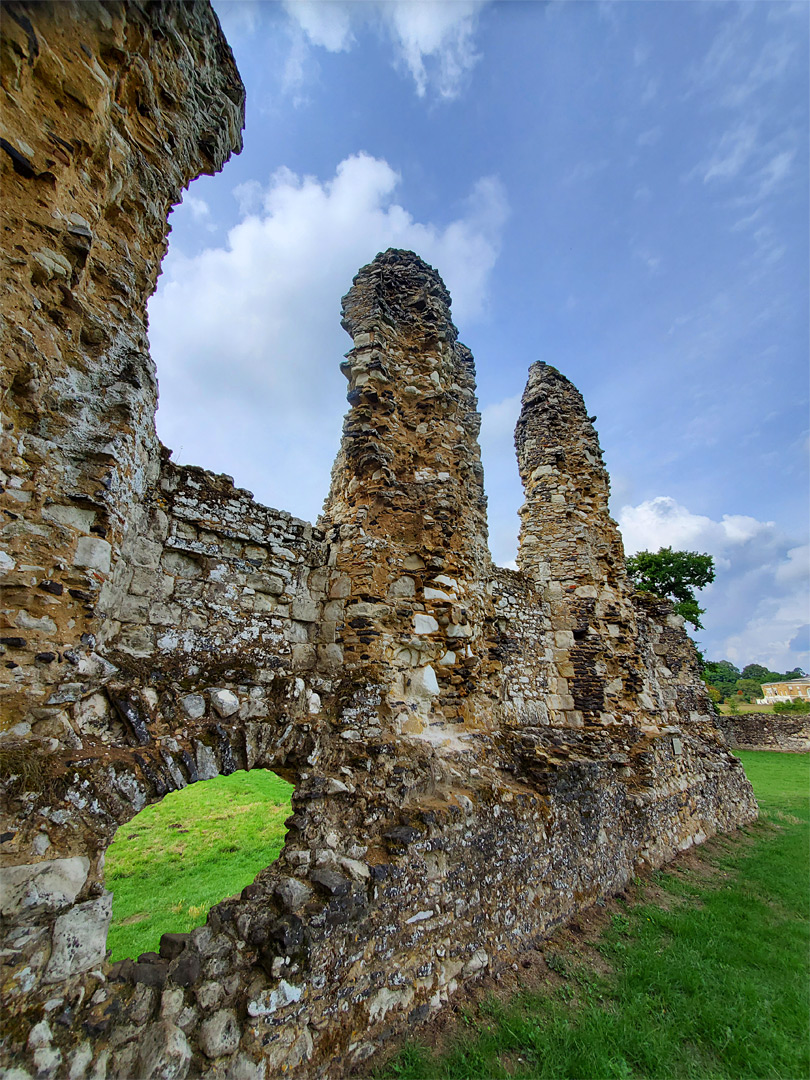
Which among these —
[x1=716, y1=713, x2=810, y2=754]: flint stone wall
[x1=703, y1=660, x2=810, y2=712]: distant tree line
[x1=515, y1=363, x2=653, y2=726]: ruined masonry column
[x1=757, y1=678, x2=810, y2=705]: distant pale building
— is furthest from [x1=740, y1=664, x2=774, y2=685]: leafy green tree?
[x1=515, y1=363, x2=653, y2=726]: ruined masonry column

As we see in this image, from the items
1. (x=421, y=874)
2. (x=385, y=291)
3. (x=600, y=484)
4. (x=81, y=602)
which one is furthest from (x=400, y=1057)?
(x=600, y=484)

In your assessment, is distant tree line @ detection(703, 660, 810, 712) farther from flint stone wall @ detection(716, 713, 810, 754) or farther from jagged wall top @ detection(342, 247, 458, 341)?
jagged wall top @ detection(342, 247, 458, 341)

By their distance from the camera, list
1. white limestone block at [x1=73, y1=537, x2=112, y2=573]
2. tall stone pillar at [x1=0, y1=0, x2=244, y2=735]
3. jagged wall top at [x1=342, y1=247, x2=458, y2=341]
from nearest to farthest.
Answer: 1. tall stone pillar at [x1=0, y1=0, x2=244, y2=735]
2. white limestone block at [x1=73, y1=537, x2=112, y2=573]
3. jagged wall top at [x1=342, y1=247, x2=458, y2=341]

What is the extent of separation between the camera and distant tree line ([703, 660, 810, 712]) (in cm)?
2572

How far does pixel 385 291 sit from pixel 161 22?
3.39m

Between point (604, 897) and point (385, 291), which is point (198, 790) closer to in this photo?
point (604, 897)

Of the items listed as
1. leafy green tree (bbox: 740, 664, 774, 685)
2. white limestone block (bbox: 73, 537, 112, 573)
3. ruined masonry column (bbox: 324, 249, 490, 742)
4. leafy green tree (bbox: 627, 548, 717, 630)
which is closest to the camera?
white limestone block (bbox: 73, 537, 112, 573)

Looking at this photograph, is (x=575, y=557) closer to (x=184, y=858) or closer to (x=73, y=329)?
(x=184, y=858)

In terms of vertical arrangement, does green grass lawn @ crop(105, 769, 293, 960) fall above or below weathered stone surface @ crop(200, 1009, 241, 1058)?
below

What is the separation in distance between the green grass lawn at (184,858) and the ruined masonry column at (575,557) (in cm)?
579

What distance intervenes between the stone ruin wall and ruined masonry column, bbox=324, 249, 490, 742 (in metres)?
0.04

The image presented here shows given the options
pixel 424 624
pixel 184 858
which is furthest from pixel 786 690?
pixel 184 858

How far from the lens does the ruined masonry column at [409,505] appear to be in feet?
15.8

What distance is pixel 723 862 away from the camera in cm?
835
